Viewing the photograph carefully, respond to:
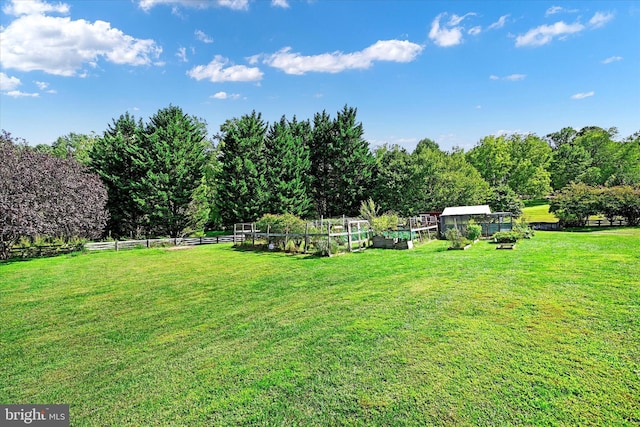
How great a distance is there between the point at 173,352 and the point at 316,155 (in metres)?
30.9

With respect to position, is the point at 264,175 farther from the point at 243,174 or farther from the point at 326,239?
the point at 326,239

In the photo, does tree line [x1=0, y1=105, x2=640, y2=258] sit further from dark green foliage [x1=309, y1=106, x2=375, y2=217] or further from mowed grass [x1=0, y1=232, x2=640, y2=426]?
mowed grass [x1=0, y1=232, x2=640, y2=426]

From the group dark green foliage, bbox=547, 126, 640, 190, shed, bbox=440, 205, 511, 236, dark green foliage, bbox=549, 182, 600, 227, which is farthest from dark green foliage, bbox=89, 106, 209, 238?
Answer: dark green foliage, bbox=547, 126, 640, 190

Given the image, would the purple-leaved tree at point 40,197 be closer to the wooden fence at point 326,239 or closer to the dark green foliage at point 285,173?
the wooden fence at point 326,239

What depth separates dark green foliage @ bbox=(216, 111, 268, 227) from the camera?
28.9 m

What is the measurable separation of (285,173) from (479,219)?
17116mm

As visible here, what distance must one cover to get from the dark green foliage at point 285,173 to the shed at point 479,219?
514 inches

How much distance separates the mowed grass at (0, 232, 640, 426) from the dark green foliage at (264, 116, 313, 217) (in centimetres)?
1988

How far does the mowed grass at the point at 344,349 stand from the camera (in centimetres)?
372

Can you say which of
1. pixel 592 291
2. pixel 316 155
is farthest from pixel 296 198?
pixel 592 291

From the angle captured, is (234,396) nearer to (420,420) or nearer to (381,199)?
(420,420)

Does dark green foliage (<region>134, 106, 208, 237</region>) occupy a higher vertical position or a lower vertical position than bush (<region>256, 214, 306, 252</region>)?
higher

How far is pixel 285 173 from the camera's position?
103 ft

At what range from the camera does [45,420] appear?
12.7 ft
